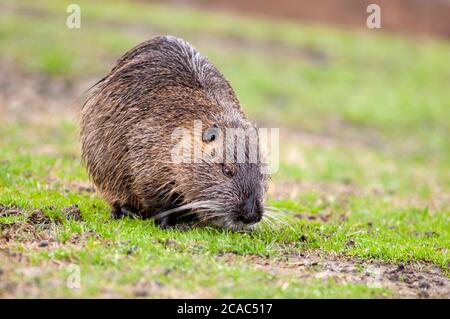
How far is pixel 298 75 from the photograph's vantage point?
18.1 metres

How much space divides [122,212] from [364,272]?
2445 mm

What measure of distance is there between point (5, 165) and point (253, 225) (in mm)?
3479

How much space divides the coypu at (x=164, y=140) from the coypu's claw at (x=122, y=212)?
1cm

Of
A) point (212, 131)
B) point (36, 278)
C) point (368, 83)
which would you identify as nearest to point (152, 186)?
point (212, 131)

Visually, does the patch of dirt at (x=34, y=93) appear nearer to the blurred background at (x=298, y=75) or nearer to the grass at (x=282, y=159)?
the blurred background at (x=298, y=75)

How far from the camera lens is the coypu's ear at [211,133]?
20.0 ft

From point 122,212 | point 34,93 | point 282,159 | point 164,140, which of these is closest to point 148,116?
point 164,140

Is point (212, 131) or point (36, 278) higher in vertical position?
point (212, 131)

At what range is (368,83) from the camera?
18297mm

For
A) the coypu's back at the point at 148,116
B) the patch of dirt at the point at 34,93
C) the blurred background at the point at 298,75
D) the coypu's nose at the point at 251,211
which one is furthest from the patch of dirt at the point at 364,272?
the patch of dirt at the point at 34,93

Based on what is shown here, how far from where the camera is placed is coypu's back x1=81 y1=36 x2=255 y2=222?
6309mm

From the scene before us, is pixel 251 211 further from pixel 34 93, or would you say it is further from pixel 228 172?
pixel 34 93

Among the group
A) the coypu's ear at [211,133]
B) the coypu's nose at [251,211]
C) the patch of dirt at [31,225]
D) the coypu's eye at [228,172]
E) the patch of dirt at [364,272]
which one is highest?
the coypu's ear at [211,133]
